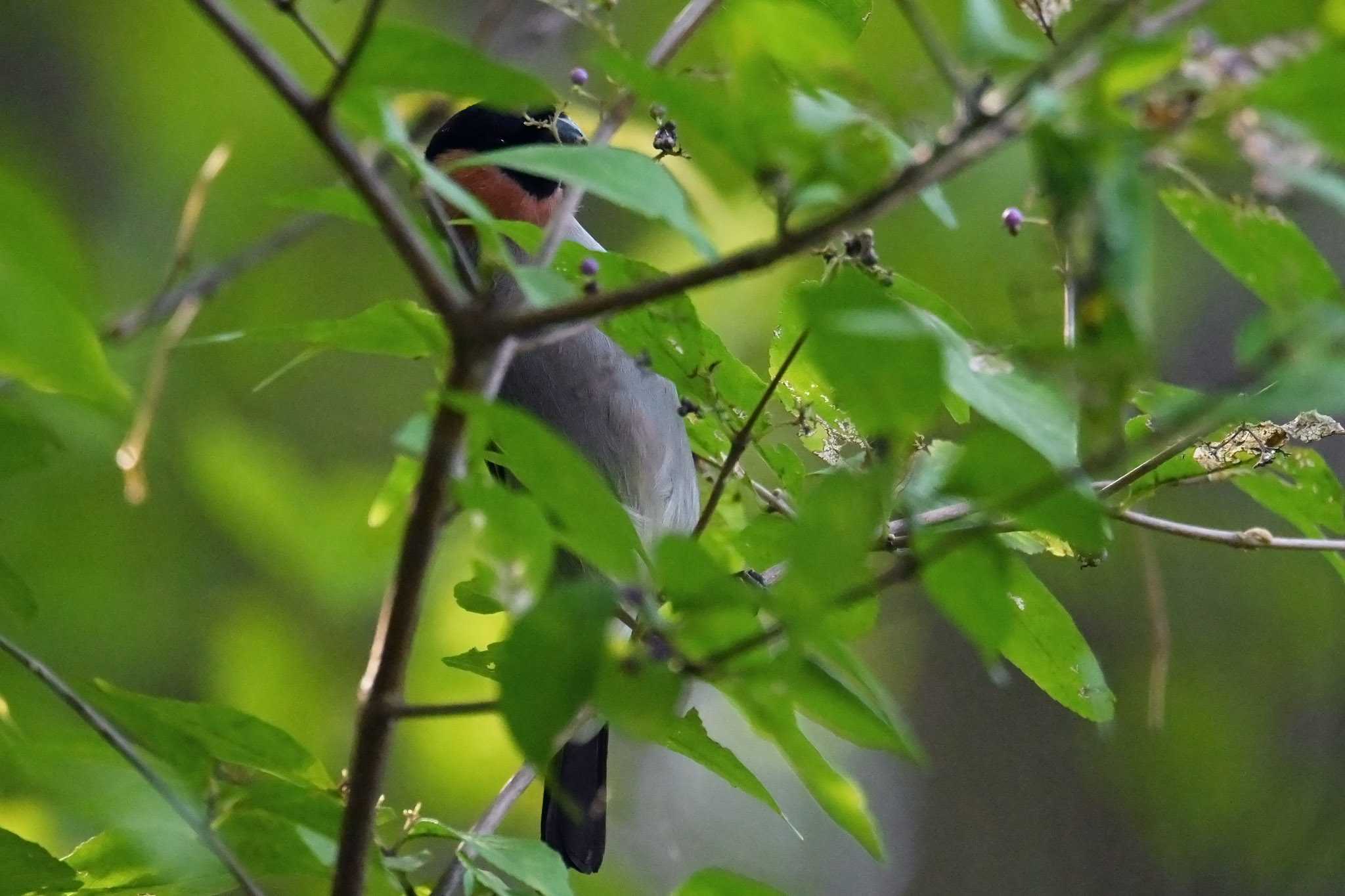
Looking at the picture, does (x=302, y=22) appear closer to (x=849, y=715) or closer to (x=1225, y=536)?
(x=849, y=715)

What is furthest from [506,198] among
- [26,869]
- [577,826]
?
[26,869]

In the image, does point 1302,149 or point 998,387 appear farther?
point 998,387

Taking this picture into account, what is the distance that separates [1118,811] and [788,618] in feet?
11.2

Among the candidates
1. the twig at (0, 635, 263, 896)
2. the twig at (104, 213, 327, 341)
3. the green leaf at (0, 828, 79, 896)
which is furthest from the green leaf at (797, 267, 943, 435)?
the twig at (104, 213, 327, 341)

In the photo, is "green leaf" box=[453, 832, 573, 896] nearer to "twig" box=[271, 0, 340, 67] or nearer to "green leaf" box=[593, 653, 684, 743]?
Answer: "green leaf" box=[593, 653, 684, 743]

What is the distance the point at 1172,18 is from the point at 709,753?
1.69ft

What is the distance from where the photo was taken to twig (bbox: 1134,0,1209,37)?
0.47 m

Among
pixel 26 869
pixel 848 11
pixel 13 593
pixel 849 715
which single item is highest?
pixel 848 11

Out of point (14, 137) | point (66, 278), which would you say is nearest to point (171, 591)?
point (14, 137)

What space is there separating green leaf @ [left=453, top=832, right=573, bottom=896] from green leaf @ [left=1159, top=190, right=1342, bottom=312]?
1.51 ft

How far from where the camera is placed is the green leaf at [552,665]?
48 cm

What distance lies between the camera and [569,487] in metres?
0.52

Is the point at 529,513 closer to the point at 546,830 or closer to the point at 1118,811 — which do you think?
the point at 546,830

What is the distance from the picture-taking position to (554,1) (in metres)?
0.77
